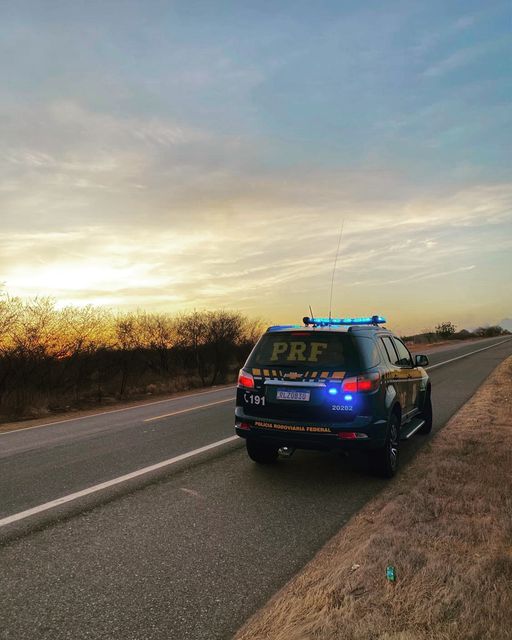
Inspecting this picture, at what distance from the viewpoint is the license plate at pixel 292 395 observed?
5699 mm

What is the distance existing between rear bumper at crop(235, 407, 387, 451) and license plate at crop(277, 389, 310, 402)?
27cm

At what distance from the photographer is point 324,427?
5590mm

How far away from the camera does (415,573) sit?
10.6 feet

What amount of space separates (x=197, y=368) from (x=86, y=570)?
2878 cm

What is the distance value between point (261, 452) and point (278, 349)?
1.54 metres

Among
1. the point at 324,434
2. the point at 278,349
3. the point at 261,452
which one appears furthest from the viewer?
the point at 261,452

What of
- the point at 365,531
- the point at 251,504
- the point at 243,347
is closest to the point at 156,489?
the point at 251,504

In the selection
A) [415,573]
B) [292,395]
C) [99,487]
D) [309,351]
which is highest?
[309,351]

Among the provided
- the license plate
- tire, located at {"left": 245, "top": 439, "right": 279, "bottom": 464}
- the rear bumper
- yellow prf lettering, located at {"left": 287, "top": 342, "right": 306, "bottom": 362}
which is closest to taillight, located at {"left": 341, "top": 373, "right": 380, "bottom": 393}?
the rear bumper

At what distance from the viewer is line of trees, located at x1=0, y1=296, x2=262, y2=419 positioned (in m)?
18.6

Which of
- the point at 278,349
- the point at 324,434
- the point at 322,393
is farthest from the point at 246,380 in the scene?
the point at 324,434

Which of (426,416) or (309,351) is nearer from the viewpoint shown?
(309,351)

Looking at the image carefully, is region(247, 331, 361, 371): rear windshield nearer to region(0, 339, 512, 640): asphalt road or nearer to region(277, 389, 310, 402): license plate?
region(277, 389, 310, 402): license plate

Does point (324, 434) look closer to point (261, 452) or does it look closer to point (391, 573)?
point (261, 452)
